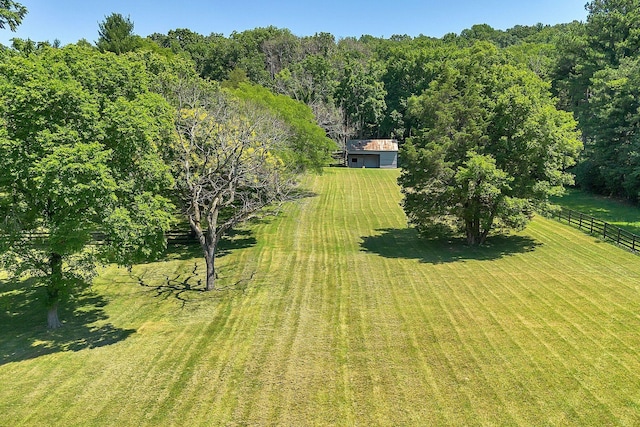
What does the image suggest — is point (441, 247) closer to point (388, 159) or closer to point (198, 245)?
point (198, 245)

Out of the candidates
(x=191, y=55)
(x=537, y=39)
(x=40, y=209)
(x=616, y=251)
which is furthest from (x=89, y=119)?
(x=537, y=39)

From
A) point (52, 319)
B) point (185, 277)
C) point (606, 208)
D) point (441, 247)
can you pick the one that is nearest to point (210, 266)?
point (185, 277)

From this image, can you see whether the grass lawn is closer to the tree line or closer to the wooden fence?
the wooden fence

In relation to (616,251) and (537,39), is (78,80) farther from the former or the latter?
(537,39)

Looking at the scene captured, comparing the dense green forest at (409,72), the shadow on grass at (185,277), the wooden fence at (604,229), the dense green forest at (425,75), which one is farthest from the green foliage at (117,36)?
the wooden fence at (604,229)

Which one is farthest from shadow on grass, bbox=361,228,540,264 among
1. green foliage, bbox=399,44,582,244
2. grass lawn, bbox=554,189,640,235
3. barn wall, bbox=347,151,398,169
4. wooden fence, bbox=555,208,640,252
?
barn wall, bbox=347,151,398,169

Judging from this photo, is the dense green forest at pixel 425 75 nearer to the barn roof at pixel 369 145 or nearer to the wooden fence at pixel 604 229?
the barn roof at pixel 369 145
